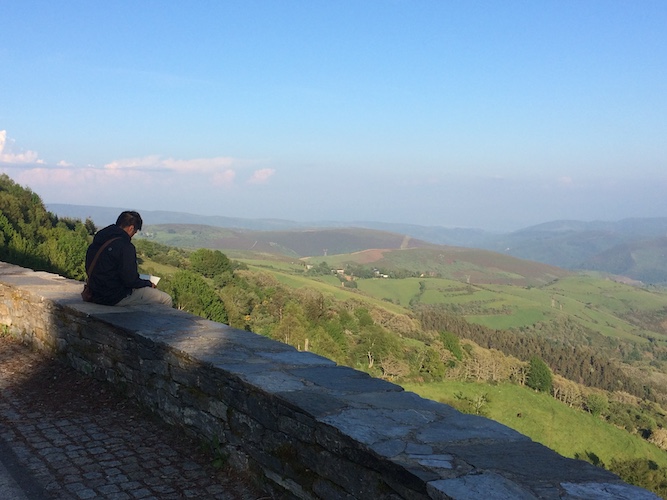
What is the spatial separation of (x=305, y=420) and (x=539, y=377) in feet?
183

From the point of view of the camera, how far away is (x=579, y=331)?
98500mm

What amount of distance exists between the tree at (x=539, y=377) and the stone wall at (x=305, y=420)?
177 feet

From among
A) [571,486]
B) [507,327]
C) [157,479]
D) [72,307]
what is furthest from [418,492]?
[507,327]

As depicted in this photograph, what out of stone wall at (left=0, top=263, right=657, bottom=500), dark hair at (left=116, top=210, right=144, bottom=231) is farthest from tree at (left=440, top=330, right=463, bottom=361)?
stone wall at (left=0, top=263, right=657, bottom=500)

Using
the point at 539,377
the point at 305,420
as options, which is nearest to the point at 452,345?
the point at 539,377

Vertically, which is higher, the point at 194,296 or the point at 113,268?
the point at 113,268

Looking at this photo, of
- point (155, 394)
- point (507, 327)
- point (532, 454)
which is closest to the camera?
point (532, 454)

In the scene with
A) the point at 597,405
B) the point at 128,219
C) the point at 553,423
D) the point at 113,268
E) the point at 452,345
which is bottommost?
the point at 597,405

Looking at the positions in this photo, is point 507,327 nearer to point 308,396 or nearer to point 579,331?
point 579,331

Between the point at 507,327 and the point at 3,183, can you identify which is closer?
the point at 3,183

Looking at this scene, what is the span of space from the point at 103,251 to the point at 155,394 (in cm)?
170

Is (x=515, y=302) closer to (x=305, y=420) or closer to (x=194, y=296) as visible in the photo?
(x=194, y=296)

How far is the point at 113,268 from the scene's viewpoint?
5531mm

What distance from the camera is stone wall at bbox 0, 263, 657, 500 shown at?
240 cm
